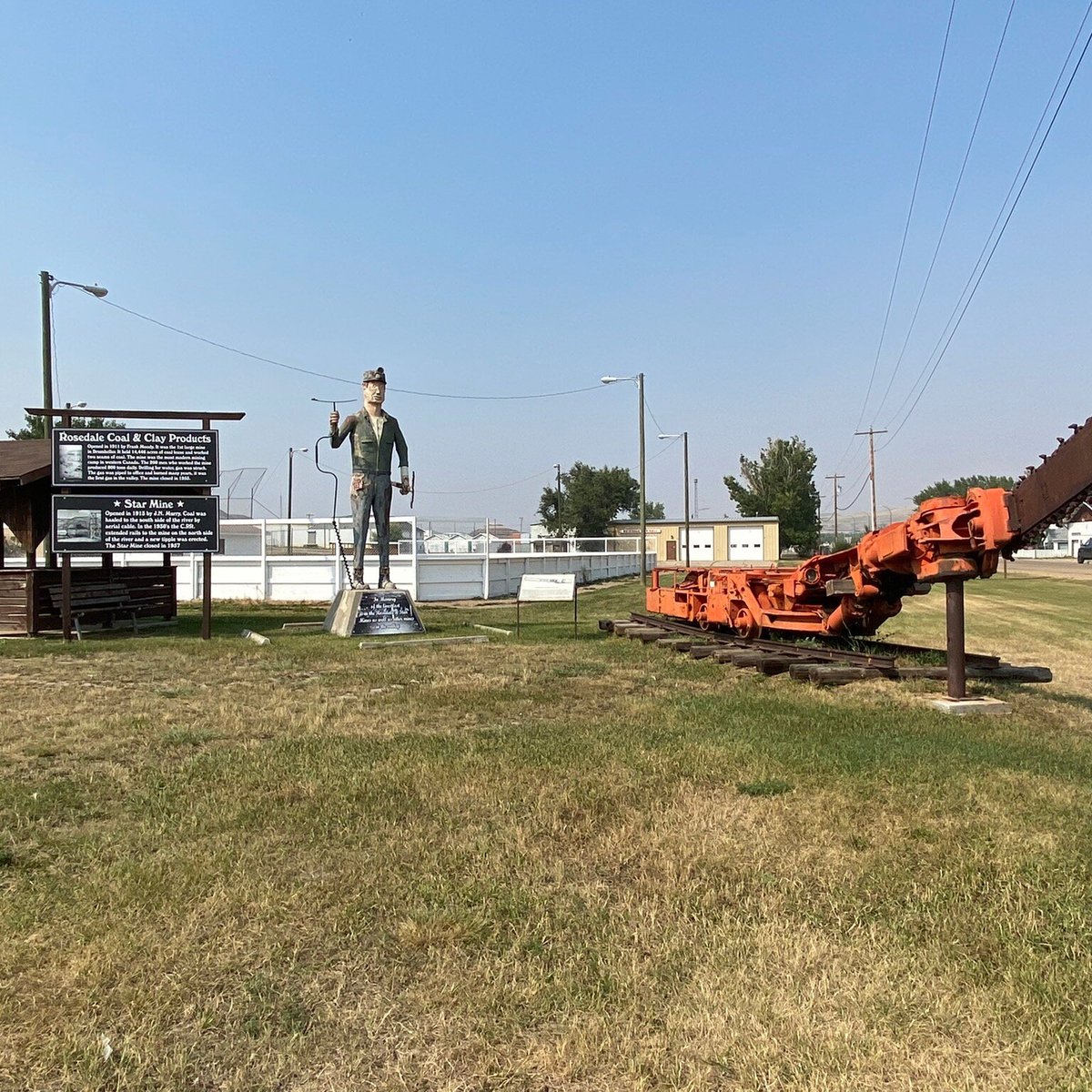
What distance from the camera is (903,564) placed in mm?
8164

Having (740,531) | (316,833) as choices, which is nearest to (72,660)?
(316,833)

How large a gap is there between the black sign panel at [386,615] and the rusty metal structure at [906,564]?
5042 mm

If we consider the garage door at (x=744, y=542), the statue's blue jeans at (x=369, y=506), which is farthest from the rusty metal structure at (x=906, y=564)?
the garage door at (x=744, y=542)

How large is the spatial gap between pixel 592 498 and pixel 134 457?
82.4 m

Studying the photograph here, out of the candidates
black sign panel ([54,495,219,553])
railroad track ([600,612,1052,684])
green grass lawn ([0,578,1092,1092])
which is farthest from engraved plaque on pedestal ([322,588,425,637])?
green grass lawn ([0,578,1092,1092])

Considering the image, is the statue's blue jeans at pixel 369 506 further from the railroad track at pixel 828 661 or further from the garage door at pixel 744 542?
the garage door at pixel 744 542

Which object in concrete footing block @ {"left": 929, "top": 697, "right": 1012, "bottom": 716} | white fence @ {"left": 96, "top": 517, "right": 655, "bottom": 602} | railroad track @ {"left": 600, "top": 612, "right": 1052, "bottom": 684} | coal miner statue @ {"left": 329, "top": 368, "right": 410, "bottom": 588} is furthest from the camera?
white fence @ {"left": 96, "top": 517, "right": 655, "bottom": 602}

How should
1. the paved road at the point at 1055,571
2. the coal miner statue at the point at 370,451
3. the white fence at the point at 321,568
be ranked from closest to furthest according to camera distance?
1. the coal miner statue at the point at 370,451
2. the white fence at the point at 321,568
3. the paved road at the point at 1055,571

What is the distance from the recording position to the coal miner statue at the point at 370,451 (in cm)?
1588

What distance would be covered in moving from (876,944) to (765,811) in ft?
4.99

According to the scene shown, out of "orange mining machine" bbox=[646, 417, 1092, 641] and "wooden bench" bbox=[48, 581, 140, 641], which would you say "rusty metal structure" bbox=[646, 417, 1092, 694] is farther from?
"wooden bench" bbox=[48, 581, 140, 641]

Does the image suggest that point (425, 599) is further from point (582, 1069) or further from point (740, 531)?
point (740, 531)

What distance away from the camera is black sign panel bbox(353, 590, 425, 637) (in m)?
14.7

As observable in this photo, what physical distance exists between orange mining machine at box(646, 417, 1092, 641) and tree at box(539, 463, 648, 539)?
8148 centimetres
